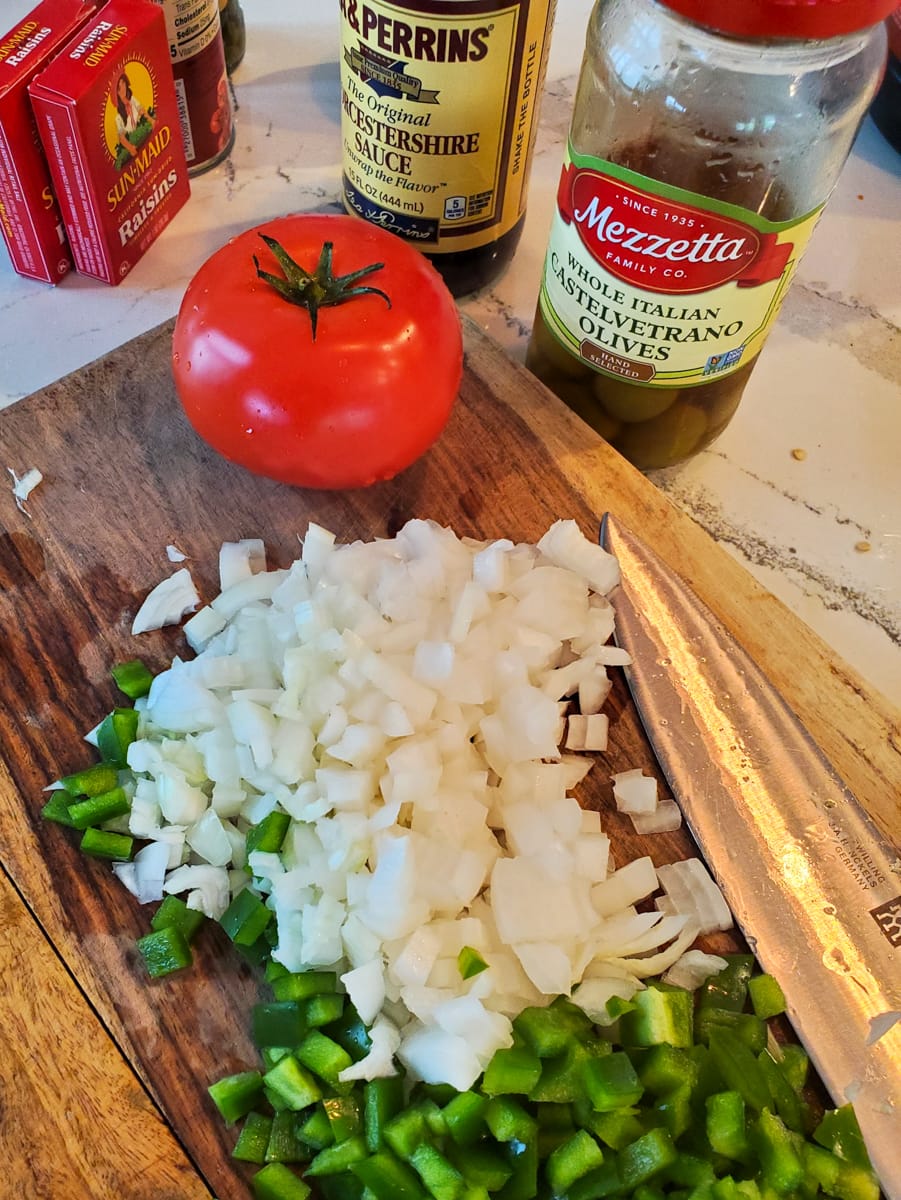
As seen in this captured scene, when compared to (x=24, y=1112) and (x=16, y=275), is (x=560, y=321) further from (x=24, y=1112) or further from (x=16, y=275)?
(x=24, y=1112)

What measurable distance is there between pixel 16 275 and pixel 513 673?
943 mm

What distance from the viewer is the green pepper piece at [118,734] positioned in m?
0.95

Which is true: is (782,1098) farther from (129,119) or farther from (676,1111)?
(129,119)

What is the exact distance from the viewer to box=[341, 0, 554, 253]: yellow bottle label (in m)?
1.01

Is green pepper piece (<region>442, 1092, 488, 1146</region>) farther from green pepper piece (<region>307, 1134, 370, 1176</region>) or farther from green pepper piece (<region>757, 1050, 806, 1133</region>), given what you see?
green pepper piece (<region>757, 1050, 806, 1133</region>)

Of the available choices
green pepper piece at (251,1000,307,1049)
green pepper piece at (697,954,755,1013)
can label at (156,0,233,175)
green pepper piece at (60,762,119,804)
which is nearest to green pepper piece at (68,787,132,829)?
green pepper piece at (60,762,119,804)

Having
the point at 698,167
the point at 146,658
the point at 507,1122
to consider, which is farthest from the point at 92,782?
the point at 698,167

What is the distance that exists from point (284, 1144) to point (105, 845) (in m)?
0.31

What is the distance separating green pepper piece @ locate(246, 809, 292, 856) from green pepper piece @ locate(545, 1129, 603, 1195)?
347mm

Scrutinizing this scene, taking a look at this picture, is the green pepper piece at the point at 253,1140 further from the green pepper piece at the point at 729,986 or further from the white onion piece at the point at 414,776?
the green pepper piece at the point at 729,986

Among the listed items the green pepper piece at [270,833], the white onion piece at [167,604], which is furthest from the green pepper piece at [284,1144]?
the white onion piece at [167,604]

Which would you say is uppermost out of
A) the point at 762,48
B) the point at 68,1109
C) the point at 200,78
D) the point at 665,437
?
the point at 762,48

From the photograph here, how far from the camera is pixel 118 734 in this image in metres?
0.95

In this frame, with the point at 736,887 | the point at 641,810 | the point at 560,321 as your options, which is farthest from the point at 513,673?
the point at 560,321
